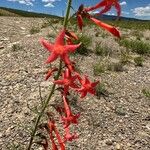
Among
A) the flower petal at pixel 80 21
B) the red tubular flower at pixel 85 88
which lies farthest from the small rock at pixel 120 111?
the flower petal at pixel 80 21

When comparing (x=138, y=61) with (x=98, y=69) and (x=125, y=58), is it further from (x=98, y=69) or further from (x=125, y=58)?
(x=98, y=69)

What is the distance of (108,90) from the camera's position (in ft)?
30.4

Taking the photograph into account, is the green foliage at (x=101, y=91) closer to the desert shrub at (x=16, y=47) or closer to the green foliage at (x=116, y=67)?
the green foliage at (x=116, y=67)

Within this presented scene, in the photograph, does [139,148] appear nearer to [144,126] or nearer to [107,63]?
[144,126]

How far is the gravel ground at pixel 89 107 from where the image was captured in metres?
7.10

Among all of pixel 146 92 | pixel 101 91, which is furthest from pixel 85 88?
pixel 146 92

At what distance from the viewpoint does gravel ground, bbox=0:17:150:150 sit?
279 inches

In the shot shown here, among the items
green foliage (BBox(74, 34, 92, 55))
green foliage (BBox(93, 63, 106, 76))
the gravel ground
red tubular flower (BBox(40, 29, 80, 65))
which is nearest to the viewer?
red tubular flower (BBox(40, 29, 80, 65))

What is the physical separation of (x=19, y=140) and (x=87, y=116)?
1.57 m

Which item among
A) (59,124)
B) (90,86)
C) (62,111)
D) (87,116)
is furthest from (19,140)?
(90,86)

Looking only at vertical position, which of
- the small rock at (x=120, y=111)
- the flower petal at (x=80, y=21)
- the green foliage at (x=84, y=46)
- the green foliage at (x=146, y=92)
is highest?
the flower petal at (x=80, y=21)

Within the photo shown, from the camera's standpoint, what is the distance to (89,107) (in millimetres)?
8125

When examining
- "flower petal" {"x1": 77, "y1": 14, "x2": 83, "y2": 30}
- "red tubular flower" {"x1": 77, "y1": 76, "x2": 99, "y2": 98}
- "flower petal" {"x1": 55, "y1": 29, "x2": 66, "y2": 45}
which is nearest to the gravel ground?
"red tubular flower" {"x1": 77, "y1": 76, "x2": 99, "y2": 98}

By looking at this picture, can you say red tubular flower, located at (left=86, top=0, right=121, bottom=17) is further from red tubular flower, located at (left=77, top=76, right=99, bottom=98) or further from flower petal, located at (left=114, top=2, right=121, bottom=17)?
red tubular flower, located at (left=77, top=76, right=99, bottom=98)
